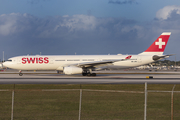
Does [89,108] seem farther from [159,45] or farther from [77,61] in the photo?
[159,45]

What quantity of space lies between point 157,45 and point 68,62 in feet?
61.2

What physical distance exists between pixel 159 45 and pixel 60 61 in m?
20.5

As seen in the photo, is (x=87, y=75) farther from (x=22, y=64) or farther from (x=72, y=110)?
(x=72, y=110)

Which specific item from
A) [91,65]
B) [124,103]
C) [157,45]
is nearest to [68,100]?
[124,103]

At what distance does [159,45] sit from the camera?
48.2 m

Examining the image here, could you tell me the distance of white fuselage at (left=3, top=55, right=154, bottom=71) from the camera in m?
44.5

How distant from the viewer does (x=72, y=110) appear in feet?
40.3

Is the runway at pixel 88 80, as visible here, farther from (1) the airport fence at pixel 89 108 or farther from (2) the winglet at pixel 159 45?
(1) the airport fence at pixel 89 108

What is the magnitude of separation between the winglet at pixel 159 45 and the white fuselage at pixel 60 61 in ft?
8.44

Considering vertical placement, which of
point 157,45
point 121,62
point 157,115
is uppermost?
point 157,45

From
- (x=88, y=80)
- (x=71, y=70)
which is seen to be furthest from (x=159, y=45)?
(x=88, y=80)

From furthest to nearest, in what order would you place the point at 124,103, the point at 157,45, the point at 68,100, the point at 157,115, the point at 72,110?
the point at 157,45 → the point at 68,100 → the point at 124,103 → the point at 72,110 → the point at 157,115

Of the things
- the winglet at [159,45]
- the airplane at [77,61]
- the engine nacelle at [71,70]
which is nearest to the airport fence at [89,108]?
the engine nacelle at [71,70]

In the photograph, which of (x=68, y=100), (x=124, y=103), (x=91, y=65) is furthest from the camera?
(x=91, y=65)
